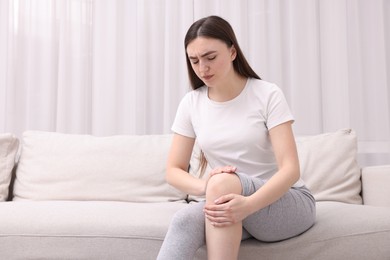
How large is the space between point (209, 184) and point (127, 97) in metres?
1.45

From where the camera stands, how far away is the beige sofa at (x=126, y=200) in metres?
1.46

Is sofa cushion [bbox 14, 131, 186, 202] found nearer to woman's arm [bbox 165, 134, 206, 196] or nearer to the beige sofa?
the beige sofa

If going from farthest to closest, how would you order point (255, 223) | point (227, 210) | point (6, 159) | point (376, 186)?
point (6, 159), point (376, 186), point (255, 223), point (227, 210)

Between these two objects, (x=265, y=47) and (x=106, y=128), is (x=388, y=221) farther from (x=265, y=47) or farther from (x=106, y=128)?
(x=106, y=128)

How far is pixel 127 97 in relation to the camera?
2680mm

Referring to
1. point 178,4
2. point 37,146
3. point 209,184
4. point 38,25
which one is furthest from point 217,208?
point 38,25

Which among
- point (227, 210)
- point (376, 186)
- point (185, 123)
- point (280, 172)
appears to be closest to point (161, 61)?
point (185, 123)

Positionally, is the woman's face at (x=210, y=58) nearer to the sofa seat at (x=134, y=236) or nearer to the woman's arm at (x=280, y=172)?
the woman's arm at (x=280, y=172)

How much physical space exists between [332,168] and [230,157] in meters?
0.73

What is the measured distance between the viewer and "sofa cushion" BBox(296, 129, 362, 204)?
2.01 m

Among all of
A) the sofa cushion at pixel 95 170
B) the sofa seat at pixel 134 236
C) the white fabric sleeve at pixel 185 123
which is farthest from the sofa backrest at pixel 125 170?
the white fabric sleeve at pixel 185 123

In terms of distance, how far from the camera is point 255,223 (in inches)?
53.9

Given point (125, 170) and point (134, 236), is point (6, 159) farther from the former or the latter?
point (134, 236)

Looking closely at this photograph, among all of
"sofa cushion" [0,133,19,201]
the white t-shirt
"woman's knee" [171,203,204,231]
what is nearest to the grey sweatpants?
"woman's knee" [171,203,204,231]
